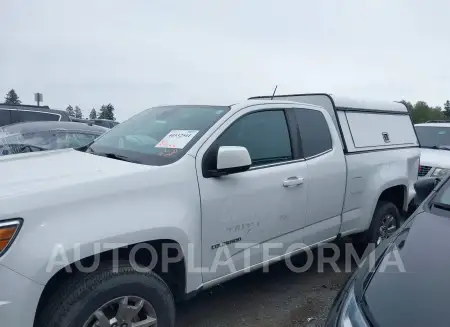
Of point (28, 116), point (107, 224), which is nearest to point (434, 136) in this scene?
point (107, 224)

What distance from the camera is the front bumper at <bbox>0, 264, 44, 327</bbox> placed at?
1896 millimetres

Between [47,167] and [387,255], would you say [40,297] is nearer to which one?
[47,167]

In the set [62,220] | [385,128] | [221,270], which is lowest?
[221,270]

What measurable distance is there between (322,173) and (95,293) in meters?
2.24

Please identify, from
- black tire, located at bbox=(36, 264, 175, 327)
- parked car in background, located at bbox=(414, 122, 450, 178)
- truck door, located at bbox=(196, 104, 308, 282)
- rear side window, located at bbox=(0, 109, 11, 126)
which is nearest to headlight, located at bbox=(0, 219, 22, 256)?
black tire, located at bbox=(36, 264, 175, 327)

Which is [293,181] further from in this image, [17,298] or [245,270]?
[17,298]

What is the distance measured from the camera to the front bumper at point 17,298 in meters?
1.90

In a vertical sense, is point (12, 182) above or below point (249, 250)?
above

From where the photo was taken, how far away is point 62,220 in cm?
208

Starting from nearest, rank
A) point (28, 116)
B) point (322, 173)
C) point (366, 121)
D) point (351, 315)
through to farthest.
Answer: point (351, 315)
point (322, 173)
point (366, 121)
point (28, 116)

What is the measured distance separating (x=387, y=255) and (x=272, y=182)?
1085mm

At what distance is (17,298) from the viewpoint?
6.31 ft

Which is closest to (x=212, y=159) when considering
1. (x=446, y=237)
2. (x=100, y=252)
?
(x=100, y=252)

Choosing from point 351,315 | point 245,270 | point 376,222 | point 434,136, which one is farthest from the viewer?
point 434,136
